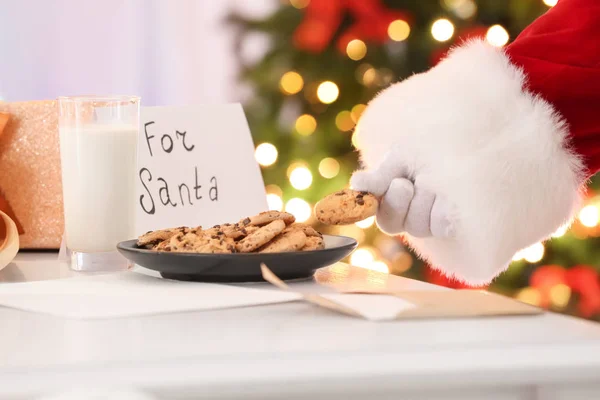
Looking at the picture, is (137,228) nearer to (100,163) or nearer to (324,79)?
(100,163)

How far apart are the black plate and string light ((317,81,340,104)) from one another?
1.37 meters

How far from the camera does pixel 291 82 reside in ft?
7.02

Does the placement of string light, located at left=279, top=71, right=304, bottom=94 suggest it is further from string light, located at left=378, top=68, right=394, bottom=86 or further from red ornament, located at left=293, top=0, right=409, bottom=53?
string light, located at left=378, top=68, right=394, bottom=86

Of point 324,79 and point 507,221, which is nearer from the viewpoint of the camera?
point 507,221

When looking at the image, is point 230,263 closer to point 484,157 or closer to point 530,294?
point 484,157

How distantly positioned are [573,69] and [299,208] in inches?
49.6

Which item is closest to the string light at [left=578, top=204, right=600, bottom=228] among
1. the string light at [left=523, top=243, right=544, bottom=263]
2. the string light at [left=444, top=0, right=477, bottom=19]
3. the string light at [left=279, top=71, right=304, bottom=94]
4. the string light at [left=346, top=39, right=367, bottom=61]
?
the string light at [left=523, top=243, right=544, bottom=263]

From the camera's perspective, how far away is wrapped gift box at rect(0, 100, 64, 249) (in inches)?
43.4

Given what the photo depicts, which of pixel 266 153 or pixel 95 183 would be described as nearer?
pixel 95 183

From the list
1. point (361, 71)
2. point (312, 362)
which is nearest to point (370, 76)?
point (361, 71)

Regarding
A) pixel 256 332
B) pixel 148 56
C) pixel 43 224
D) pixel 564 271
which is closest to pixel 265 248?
pixel 256 332

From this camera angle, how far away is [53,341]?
1.78ft

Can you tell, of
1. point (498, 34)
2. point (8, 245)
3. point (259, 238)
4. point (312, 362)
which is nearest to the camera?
point (312, 362)

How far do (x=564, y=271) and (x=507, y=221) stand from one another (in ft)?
4.64
